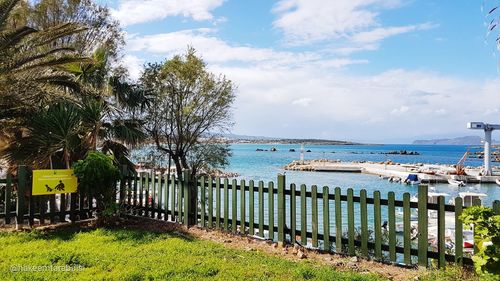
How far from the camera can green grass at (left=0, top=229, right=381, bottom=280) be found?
5195 mm

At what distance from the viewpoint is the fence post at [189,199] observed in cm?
879

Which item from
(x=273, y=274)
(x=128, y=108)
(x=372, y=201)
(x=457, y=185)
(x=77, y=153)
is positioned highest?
(x=128, y=108)

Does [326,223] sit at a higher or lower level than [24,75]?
lower

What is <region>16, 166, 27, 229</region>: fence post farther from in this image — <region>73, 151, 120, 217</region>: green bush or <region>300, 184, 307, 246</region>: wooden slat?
<region>300, 184, 307, 246</region>: wooden slat

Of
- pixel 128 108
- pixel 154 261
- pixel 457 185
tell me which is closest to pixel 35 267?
pixel 154 261

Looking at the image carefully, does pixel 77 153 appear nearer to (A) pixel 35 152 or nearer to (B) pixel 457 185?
(A) pixel 35 152

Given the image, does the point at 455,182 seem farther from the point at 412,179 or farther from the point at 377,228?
the point at 377,228

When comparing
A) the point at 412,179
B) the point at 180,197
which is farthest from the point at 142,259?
the point at 412,179

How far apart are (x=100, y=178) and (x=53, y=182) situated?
102 centimetres

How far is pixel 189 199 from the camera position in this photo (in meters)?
8.83

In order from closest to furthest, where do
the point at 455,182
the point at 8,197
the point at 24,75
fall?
the point at 8,197 < the point at 24,75 < the point at 455,182

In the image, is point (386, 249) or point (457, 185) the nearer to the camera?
point (386, 249)

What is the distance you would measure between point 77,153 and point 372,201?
7.81 meters

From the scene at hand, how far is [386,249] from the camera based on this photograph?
6348 millimetres
